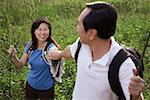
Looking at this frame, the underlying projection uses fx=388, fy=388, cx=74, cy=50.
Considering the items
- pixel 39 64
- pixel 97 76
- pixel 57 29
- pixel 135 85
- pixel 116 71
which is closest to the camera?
pixel 135 85

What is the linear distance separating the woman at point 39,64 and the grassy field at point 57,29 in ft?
3.66

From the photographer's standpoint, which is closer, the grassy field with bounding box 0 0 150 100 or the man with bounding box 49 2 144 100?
the man with bounding box 49 2 144 100

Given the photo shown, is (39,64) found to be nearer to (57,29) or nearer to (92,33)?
(92,33)

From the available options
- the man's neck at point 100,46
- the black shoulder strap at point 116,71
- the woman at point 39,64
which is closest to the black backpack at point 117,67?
the black shoulder strap at point 116,71

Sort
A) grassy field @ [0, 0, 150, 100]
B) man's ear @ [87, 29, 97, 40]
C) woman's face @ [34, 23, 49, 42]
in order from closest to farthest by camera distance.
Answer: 1. man's ear @ [87, 29, 97, 40]
2. woman's face @ [34, 23, 49, 42]
3. grassy field @ [0, 0, 150, 100]

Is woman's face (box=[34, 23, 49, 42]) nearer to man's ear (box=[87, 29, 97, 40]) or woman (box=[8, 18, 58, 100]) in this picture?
woman (box=[8, 18, 58, 100])

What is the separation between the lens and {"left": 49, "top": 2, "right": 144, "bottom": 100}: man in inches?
84.2

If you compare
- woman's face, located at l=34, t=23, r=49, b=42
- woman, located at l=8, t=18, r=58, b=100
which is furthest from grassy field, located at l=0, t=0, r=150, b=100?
woman's face, located at l=34, t=23, r=49, b=42

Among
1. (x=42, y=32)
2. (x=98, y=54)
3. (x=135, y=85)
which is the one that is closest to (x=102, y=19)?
(x=98, y=54)

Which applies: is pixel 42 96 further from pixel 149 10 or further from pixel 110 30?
pixel 149 10

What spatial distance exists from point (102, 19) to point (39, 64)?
1912 mm

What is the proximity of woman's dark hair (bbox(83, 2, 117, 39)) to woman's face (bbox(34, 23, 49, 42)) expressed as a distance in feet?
5.87

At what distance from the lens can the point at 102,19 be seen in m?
2.14

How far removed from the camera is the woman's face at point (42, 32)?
3.96m
